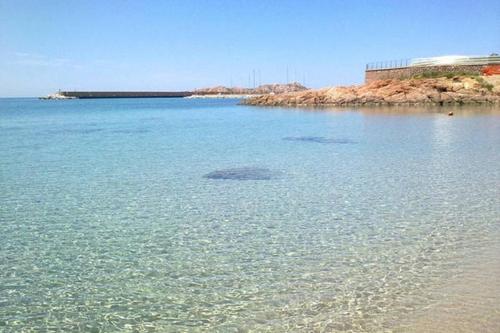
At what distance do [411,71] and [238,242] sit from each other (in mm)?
77926

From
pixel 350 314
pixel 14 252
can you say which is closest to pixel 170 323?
pixel 350 314

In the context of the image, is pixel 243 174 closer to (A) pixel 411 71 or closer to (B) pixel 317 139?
(B) pixel 317 139

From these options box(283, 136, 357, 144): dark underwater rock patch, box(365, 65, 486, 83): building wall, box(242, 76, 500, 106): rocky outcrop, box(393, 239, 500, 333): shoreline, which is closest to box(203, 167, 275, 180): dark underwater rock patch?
box(393, 239, 500, 333): shoreline

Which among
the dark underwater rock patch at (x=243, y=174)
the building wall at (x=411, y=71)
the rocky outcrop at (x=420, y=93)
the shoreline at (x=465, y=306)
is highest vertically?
the building wall at (x=411, y=71)

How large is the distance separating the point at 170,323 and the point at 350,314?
2524mm

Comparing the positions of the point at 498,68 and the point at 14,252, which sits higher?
the point at 498,68

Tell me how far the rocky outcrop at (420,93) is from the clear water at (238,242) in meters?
50.1

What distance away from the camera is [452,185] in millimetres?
15273

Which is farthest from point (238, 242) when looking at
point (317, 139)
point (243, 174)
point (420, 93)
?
point (420, 93)

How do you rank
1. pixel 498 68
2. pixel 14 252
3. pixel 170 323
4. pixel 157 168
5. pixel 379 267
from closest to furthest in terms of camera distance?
pixel 170 323
pixel 379 267
pixel 14 252
pixel 157 168
pixel 498 68

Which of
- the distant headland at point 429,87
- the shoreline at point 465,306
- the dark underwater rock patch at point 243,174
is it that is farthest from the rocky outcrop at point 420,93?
the shoreline at point 465,306

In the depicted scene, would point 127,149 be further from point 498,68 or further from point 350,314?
point 498,68

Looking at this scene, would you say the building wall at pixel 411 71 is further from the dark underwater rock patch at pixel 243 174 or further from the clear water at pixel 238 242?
the dark underwater rock patch at pixel 243 174

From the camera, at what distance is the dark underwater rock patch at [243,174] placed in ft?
57.8
